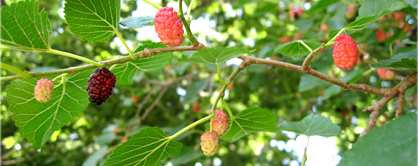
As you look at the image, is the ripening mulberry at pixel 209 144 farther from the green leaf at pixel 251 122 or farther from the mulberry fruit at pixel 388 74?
the mulberry fruit at pixel 388 74

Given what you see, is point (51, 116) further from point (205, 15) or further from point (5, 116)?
point (205, 15)

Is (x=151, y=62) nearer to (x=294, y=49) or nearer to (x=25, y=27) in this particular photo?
(x=25, y=27)

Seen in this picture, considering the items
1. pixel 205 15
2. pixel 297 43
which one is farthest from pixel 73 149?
pixel 297 43

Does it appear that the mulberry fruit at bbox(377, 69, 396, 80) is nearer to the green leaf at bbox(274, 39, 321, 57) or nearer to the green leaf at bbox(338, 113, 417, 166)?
the green leaf at bbox(274, 39, 321, 57)

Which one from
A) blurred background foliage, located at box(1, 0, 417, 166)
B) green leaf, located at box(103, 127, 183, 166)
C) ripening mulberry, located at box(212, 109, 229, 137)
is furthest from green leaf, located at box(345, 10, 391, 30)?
blurred background foliage, located at box(1, 0, 417, 166)

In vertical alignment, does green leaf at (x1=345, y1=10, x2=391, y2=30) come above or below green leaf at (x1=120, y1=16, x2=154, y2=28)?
below

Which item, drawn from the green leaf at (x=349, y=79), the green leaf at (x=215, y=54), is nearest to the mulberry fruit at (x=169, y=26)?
the green leaf at (x=215, y=54)

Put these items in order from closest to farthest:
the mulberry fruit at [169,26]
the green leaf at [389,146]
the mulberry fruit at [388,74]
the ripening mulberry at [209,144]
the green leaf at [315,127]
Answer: the green leaf at [389,146] < the mulberry fruit at [169,26] < the ripening mulberry at [209,144] < the green leaf at [315,127] < the mulberry fruit at [388,74]
